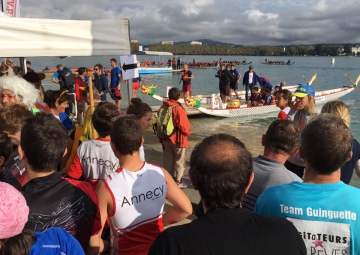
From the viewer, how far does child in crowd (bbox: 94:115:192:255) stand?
193cm

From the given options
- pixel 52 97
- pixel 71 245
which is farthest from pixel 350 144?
pixel 52 97

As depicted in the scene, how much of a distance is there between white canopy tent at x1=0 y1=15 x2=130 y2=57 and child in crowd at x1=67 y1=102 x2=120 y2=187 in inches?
91.2

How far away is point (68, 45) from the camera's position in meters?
4.61

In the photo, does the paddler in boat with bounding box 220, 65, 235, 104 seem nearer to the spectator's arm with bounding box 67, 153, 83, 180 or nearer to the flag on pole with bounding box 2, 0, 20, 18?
the flag on pole with bounding box 2, 0, 20, 18

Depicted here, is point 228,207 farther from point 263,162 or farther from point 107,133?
point 107,133

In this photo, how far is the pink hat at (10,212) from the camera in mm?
1188

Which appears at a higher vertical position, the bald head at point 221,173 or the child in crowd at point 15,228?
the bald head at point 221,173

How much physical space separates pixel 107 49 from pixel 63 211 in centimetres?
352

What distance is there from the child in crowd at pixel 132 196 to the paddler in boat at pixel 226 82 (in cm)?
1335

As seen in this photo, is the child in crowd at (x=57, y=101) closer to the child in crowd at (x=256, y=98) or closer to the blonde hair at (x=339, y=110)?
the blonde hair at (x=339, y=110)

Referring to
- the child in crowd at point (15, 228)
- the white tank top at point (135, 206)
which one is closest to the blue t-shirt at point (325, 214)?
the white tank top at point (135, 206)

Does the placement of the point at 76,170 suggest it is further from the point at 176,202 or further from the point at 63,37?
the point at 63,37

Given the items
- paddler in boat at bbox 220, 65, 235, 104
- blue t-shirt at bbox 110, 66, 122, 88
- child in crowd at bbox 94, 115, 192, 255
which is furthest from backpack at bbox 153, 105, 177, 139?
paddler in boat at bbox 220, 65, 235, 104

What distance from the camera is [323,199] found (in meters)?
1.56
